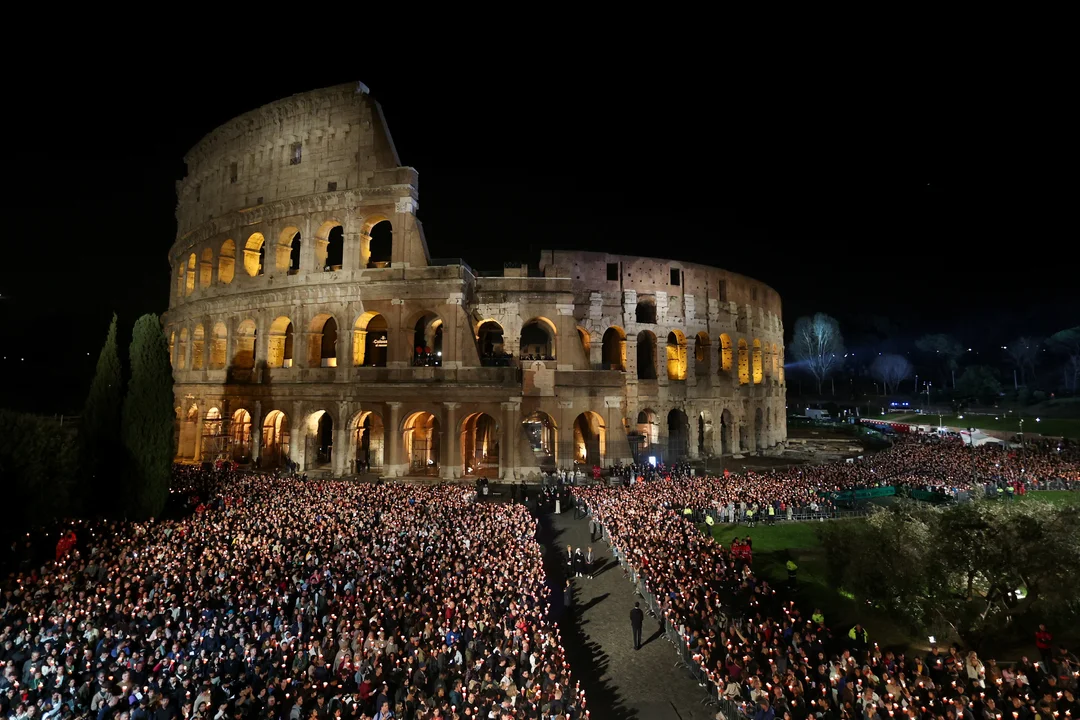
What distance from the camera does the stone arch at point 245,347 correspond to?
116 ft

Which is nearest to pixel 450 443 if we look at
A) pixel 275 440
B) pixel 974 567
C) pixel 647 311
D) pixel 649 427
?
pixel 275 440

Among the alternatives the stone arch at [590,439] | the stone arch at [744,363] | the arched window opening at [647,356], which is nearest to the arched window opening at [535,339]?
the arched window opening at [647,356]

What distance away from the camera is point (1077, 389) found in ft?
257

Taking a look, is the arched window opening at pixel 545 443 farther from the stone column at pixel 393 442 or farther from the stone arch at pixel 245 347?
the stone arch at pixel 245 347

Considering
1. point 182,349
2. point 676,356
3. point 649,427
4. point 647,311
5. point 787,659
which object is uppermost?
point 647,311

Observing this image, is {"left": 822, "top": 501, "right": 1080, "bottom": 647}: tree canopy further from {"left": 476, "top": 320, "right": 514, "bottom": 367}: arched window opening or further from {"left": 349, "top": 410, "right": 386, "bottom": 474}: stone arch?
{"left": 476, "top": 320, "right": 514, "bottom": 367}: arched window opening

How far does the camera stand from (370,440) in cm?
3419

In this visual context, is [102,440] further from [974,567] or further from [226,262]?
[974,567]

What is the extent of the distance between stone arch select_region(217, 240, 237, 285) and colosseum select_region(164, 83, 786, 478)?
0.12m

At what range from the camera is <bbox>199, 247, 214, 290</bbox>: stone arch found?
37906 mm

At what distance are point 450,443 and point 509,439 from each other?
318 centimetres

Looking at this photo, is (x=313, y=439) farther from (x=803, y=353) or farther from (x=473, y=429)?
(x=803, y=353)

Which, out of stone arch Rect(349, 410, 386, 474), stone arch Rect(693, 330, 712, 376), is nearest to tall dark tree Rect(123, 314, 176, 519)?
stone arch Rect(349, 410, 386, 474)

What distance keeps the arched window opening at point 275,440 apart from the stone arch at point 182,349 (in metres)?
9.55
